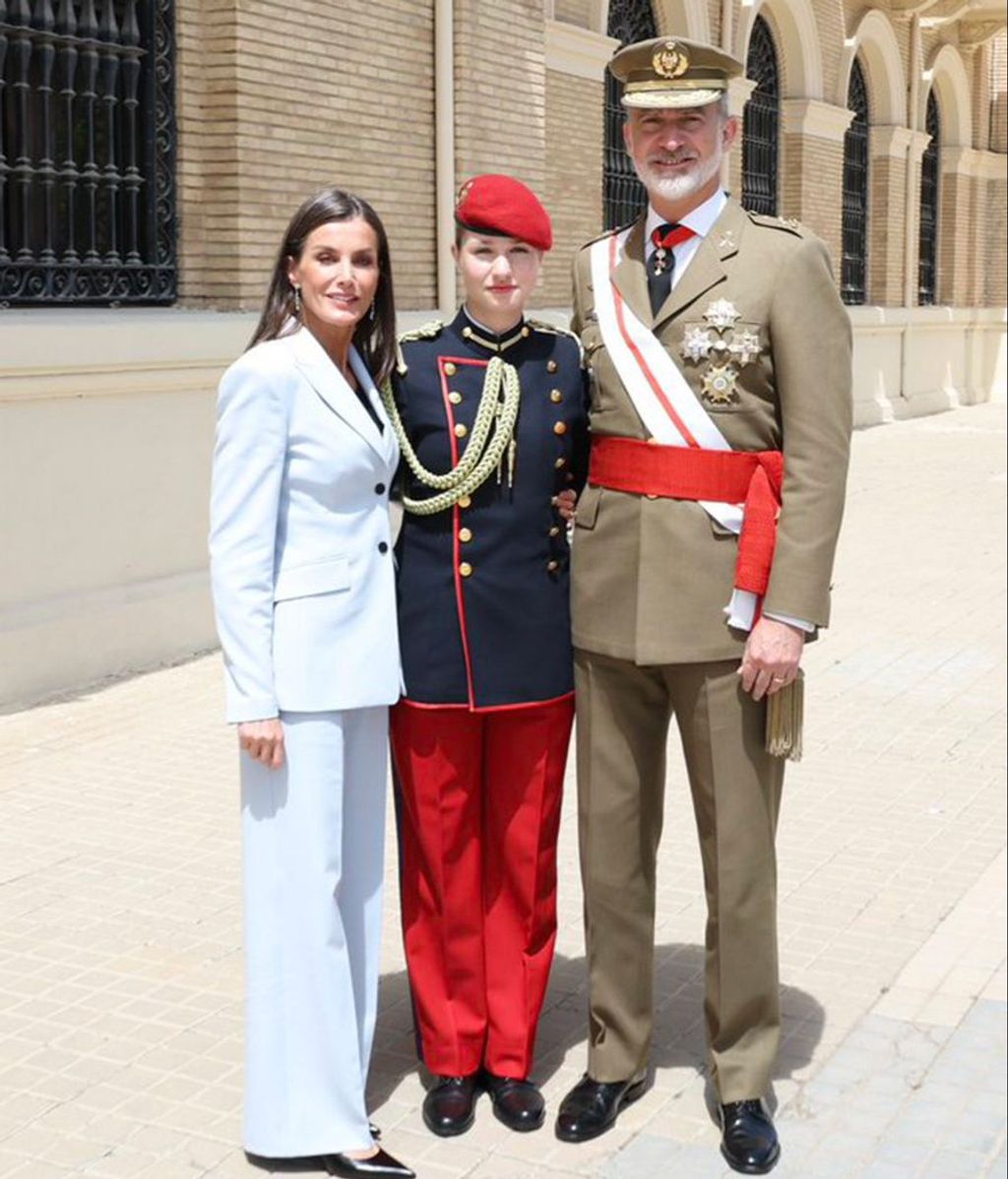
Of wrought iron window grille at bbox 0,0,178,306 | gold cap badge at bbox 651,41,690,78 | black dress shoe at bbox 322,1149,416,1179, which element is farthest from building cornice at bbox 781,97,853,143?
black dress shoe at bbox 322,1149,416,1179

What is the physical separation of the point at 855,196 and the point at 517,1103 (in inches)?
771

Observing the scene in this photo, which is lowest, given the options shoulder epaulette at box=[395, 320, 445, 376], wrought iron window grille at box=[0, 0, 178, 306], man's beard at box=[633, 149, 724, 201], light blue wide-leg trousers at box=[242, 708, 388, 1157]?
light blue wide-leg trousers at box=[242, 708, 388, 1157]

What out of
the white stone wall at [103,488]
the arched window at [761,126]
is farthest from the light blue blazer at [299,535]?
the arched window at [761,126]

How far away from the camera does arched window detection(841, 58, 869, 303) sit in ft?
70.6

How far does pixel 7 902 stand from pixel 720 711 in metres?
2.45

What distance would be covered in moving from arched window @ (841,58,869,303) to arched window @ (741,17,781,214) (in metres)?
2.28

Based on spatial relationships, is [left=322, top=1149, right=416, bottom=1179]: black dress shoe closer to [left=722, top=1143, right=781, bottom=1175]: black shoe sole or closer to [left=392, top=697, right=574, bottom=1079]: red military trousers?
[left=392, top=697, right=574, bottom=1079]: red military trousers

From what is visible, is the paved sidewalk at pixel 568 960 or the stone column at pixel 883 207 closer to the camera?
the paved sidewalk at pixel 568 960

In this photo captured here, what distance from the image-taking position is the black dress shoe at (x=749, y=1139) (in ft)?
11.5

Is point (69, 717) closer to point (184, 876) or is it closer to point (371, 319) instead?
point (184, 876)

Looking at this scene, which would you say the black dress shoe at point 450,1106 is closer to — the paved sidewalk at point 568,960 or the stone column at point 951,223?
the paved sidewalk at point 568,960

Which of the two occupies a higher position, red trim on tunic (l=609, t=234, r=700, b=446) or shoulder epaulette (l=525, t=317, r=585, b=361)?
shoulder epaulette (l=525, t=317, r=585, b=361)

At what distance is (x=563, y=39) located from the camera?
13.5 meters

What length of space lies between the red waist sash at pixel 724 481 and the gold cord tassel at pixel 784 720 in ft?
0.66
